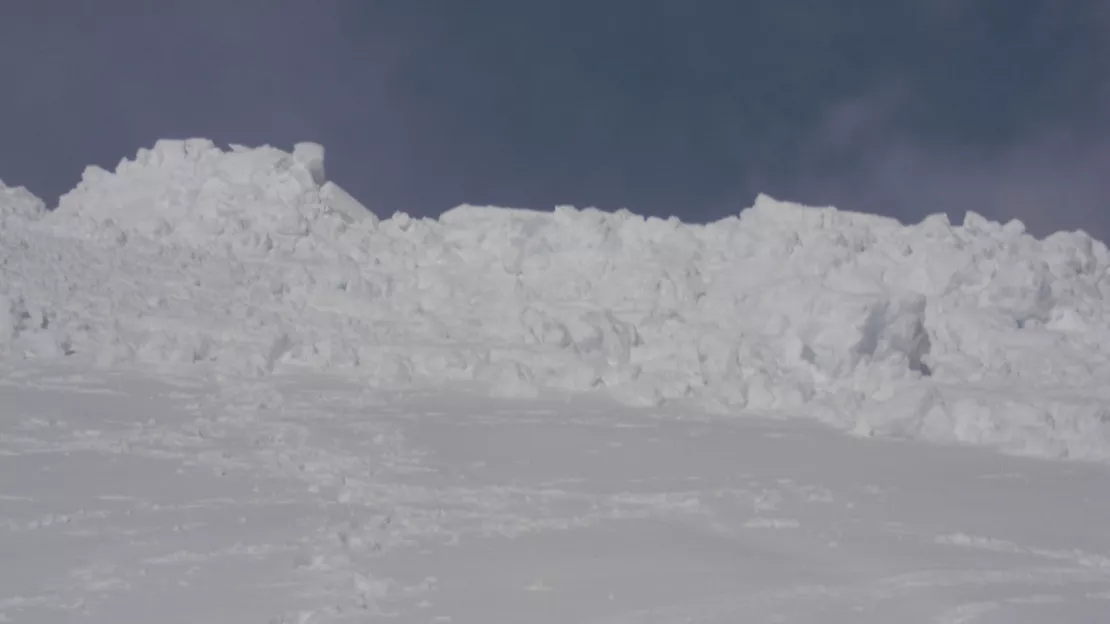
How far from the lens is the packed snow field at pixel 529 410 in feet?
18.5

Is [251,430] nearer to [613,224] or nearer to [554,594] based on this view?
[554,594]

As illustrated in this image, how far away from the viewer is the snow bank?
1079 cm

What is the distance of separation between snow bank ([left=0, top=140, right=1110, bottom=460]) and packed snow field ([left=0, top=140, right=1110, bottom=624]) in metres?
0.05

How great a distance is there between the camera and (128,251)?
44.8ft

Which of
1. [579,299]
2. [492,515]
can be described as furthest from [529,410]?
[579,299]

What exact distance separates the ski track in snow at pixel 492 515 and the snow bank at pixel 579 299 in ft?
2.64

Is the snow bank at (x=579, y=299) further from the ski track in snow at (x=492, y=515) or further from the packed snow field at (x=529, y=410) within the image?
the ski track in snow at (x=492, y=515)

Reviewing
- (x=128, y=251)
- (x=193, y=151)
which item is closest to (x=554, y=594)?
(x=128, y=251)

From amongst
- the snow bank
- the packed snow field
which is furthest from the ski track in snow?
the snow bank

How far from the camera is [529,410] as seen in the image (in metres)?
10.0

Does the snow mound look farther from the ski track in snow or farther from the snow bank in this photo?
the ski track in snow

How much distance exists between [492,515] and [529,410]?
10.3 ft

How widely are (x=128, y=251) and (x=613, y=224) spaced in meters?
6.83

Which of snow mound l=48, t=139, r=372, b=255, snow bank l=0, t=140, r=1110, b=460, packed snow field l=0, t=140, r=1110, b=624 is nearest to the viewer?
packed snow field l=0, t=140, r=1110, b=624
